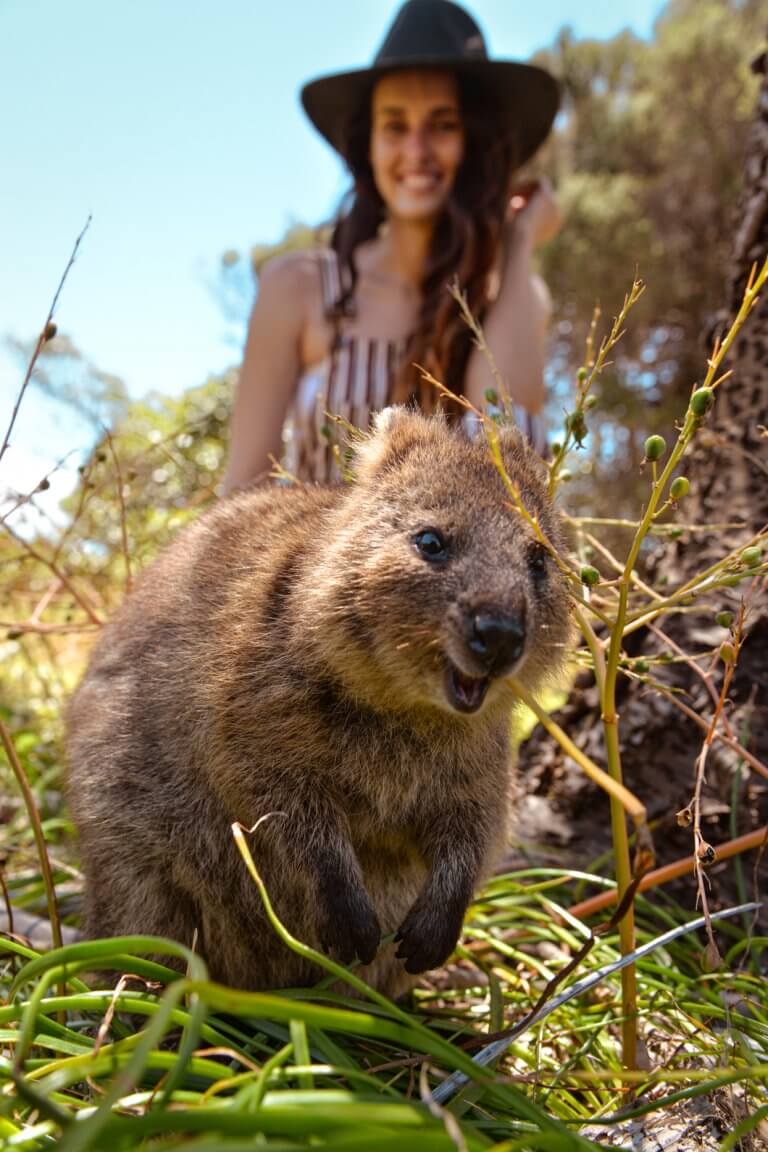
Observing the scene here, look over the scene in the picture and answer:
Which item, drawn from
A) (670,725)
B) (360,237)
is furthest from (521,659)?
(360,237)

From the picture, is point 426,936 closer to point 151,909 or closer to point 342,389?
point 151,909

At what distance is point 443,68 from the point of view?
474 cm

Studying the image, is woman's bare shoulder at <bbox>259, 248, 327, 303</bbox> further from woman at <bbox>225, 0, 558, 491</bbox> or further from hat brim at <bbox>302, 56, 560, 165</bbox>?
hat brim at <bbox>302, 56, 560, 165</bbox>

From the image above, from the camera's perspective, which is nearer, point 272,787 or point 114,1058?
point 114,1058

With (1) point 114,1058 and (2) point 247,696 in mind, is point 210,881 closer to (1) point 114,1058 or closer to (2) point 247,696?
(2) point 247,696

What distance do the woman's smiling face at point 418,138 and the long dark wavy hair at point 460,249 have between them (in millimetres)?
97

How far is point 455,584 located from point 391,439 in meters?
0.68

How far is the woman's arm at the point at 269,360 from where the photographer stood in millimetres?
5098

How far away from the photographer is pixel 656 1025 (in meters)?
2.46

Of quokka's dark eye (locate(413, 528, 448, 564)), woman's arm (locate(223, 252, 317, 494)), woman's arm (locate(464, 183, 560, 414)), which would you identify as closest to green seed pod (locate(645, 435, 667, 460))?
quokka's dark eye (locate(413, 528, 448, 564))

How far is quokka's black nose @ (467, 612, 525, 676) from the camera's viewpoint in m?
1.84

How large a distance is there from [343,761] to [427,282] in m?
3.52

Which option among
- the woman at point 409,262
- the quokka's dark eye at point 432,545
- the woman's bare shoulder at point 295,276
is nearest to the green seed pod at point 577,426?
the quokka's dark eye at point 432,545

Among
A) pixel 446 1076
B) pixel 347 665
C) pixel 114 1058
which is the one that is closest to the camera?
pixel 114 1058
